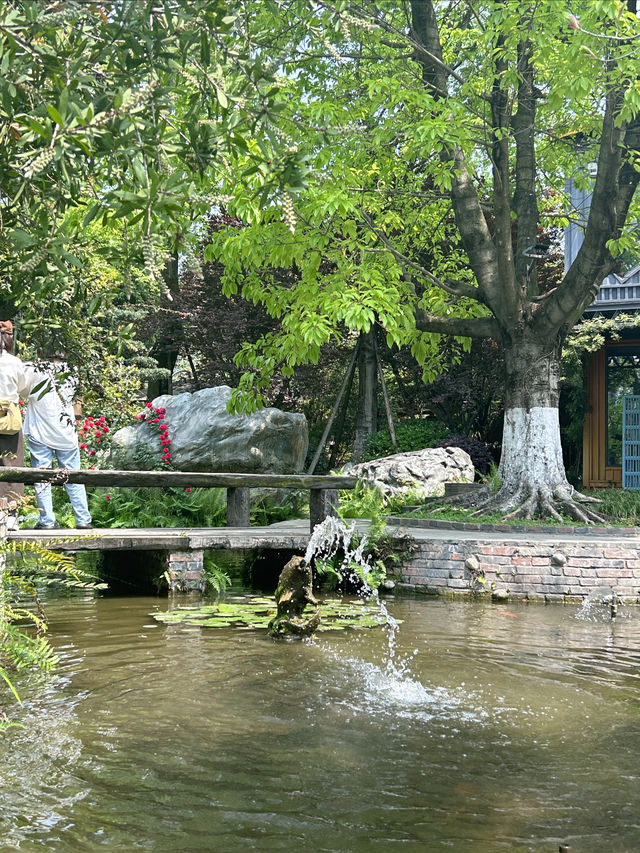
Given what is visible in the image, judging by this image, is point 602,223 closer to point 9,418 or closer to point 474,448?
point 474,448

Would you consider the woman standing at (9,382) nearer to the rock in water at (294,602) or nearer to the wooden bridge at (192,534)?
the wooden bridge at (192,534)

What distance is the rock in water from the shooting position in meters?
7.21

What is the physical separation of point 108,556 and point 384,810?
27.0 ft

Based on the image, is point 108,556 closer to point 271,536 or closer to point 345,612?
point 271,536

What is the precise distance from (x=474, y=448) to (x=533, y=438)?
15.9 feet

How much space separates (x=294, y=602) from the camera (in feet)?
24.3

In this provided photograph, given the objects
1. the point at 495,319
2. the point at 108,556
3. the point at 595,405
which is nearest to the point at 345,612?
the point at 108,556

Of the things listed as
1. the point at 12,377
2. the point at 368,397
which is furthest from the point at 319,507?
the point at 368,397

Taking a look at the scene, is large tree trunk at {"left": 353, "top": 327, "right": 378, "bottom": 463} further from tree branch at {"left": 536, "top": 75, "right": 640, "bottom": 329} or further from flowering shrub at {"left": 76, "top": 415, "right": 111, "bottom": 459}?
tree branch at {"left": 536, "top": 75, "right": 640, "bottom": 329}

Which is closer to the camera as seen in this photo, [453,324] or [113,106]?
[113,106]

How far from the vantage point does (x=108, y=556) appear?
37.0 ft

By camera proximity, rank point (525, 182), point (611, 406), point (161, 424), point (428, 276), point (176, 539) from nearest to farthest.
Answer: point (176, 539) → point (428, 276) → point (525, 182) → point (161, 424) → point (611, 406)

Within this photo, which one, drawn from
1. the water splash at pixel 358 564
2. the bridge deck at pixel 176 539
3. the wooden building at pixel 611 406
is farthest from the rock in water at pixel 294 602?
the wooden building at pixel 611 406

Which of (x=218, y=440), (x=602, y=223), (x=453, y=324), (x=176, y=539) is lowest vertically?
(x=176, y=539)
